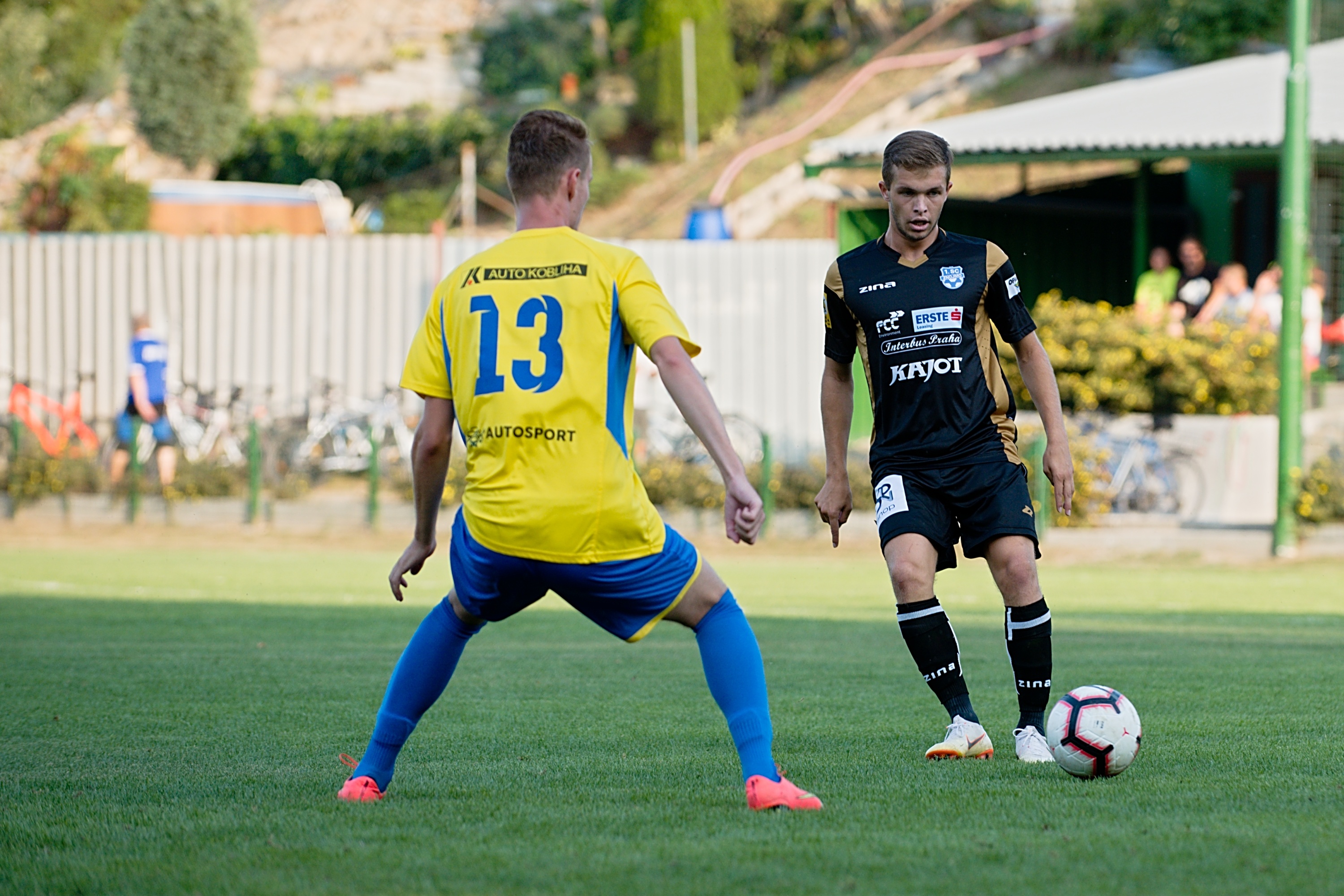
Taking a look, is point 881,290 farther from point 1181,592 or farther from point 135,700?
point 1181,592

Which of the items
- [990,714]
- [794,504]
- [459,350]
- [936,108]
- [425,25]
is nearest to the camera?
[459,350]

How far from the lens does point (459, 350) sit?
4395 millimetres

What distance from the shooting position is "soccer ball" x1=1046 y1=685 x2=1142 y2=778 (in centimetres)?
500

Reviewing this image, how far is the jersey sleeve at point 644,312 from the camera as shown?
4.23 metres

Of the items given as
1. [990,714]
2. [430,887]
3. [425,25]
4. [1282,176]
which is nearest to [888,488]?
[990,714]

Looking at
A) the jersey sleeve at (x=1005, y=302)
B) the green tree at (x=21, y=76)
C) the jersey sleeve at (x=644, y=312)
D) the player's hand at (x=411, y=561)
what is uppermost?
the green tree at (x=21, y=76)

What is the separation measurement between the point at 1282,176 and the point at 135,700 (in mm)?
12534

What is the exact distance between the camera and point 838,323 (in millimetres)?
5863

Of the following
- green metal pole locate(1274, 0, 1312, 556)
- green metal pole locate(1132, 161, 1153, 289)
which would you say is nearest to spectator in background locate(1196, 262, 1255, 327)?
green metal pole locate(1274, 0, 1312, 556)

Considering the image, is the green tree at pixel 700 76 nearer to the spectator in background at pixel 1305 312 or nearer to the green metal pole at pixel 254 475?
the spectator in background at pixel 1305 312

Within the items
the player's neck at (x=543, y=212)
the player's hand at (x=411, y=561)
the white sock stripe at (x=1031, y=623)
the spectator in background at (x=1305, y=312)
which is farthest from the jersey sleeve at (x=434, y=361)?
the spectator in background at (x=1305, y=312)

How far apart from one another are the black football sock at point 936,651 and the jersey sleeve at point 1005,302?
1014 millimetres

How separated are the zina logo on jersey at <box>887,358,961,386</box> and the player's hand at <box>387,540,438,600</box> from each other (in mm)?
1868

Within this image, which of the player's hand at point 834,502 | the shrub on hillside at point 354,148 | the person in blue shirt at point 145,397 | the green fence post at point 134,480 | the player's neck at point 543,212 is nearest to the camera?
the player's neck at point 543,212
